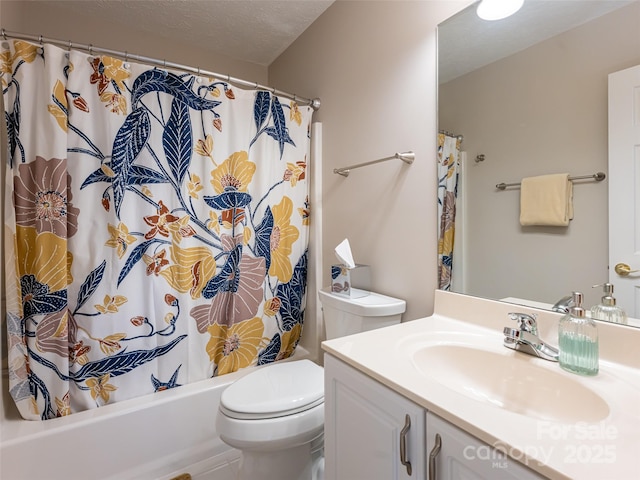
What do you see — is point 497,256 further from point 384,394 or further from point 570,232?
point 384,394

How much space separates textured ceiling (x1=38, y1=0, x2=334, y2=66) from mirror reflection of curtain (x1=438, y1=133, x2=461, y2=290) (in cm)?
119

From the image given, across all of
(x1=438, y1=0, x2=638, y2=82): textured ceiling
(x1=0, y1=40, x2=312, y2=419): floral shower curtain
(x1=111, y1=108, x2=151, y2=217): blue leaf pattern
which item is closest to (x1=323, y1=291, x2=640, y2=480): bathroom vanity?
(x1=438, y1=0, x2=638, y2=82): textured ceiling

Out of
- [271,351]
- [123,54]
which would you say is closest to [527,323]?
[271,351]

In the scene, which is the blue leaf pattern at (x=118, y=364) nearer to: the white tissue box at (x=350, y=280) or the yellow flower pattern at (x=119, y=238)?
the yellow flower pattern at (x=119, y=238)

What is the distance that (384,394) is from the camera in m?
0.70

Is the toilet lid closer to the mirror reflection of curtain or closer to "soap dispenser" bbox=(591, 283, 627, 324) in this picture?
the mirror reflection of curtain

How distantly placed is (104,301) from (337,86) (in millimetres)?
1559

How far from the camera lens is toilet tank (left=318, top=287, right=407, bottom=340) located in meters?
1.25

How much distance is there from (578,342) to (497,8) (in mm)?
1049

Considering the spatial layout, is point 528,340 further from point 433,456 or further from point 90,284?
point 90,284

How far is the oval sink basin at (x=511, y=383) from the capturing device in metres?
0.67

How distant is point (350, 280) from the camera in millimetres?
1435

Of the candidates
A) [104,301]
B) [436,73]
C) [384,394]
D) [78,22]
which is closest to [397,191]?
[436,73]

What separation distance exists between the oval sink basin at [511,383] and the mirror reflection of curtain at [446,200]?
33 cm
